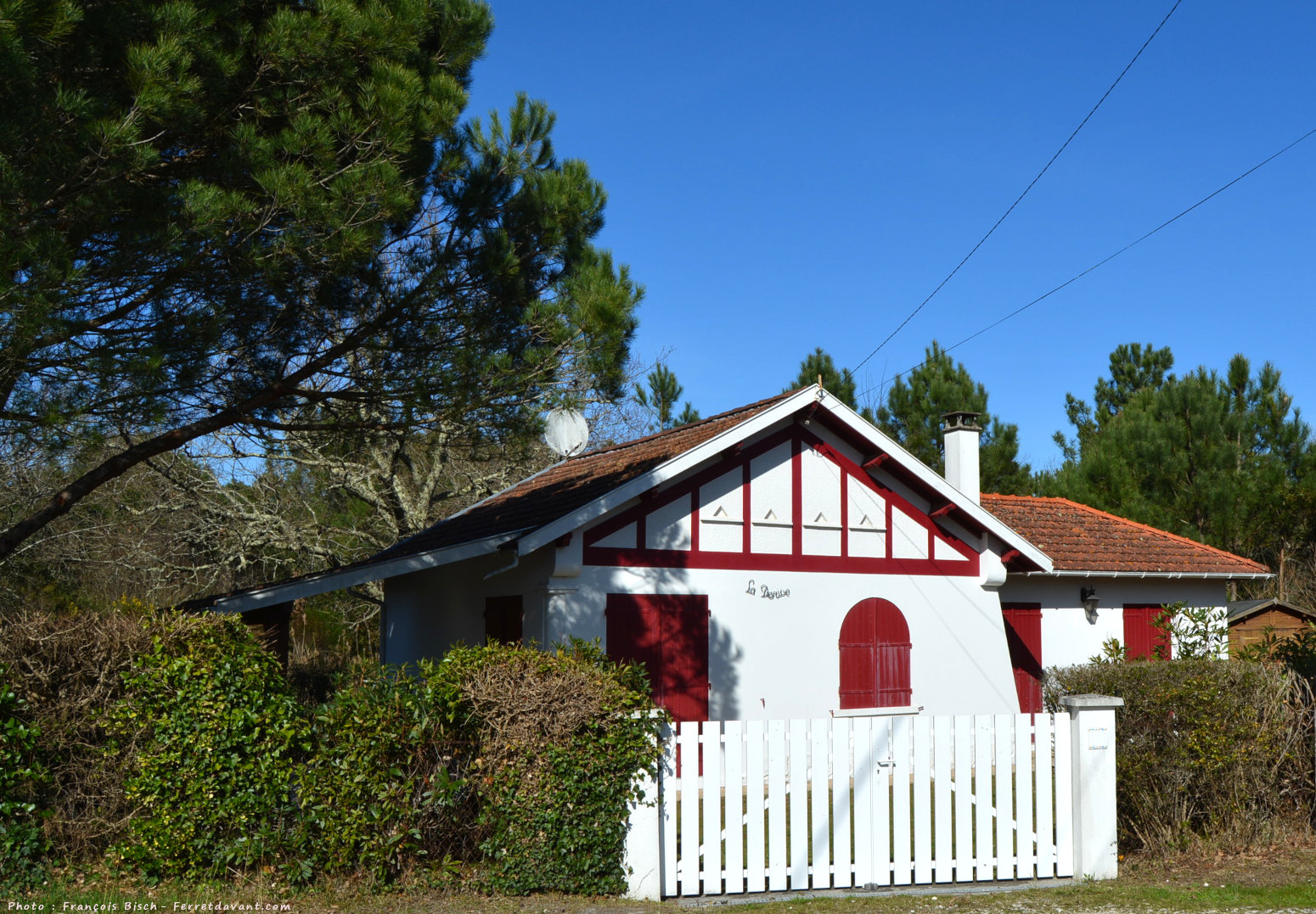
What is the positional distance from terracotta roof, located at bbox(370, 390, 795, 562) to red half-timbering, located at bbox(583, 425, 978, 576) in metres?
0.53

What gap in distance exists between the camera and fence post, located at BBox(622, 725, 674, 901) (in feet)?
22.5

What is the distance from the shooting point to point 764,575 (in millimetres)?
12945

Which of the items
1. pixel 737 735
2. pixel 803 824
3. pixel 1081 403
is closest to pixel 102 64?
pixel 737 735

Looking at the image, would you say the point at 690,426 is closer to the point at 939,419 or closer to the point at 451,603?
the point at 451,603

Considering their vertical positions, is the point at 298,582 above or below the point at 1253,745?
above

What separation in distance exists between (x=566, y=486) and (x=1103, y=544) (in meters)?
8.98

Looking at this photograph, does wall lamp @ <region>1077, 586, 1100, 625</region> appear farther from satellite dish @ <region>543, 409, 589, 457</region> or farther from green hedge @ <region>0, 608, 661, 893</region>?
green hedge @ <region>0, 608, 661, 893</region>

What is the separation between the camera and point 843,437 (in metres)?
13.8

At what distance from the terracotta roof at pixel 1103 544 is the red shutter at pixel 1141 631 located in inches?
30.0

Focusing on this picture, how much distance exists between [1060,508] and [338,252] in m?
14.5

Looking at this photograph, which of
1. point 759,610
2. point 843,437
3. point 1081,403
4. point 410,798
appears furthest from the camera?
point 1081,403

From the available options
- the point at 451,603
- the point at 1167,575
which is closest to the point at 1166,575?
the point at 1167,575

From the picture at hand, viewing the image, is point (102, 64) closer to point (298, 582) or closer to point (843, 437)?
point (298, 582)

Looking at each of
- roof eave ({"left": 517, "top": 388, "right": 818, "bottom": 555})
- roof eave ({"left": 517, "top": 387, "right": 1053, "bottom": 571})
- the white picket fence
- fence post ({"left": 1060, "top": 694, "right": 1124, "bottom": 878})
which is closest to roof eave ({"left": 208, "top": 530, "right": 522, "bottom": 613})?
roof eave ({"left": 517, "top": 388, "right": 818, "bottom": 555})
